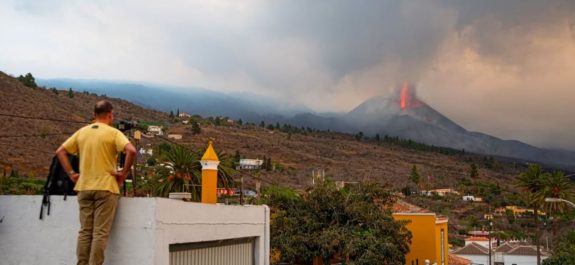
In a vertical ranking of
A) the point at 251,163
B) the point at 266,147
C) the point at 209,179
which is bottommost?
the point at 251,163

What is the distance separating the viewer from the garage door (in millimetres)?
8875

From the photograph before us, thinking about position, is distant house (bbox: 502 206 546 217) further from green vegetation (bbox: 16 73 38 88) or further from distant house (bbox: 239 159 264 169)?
green vegetation (bbox: 16 73 38 88)

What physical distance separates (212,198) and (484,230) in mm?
97187

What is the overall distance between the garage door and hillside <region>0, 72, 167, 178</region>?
49.0m

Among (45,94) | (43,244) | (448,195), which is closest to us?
(43,244)

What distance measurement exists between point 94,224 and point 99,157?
0.75 m

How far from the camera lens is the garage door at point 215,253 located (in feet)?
29.1

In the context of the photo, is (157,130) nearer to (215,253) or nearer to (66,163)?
(215,253)

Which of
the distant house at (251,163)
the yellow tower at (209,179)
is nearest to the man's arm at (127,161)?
the yellow tower at (209,179)

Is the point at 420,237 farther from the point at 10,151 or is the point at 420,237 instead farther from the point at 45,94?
the point at 45,94

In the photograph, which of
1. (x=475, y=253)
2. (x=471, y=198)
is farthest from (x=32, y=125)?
(x=471, y=198)

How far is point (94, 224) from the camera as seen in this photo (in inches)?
280

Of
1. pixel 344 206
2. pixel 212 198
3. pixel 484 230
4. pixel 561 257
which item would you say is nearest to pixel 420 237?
pixel 344 206

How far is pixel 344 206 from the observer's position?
38.3 m
